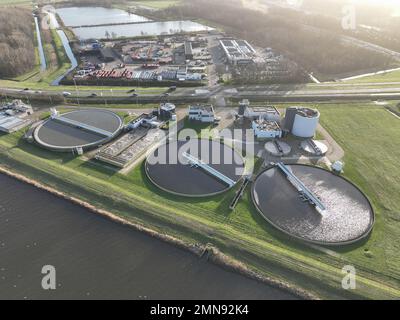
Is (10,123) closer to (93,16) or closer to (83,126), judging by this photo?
(83,126)

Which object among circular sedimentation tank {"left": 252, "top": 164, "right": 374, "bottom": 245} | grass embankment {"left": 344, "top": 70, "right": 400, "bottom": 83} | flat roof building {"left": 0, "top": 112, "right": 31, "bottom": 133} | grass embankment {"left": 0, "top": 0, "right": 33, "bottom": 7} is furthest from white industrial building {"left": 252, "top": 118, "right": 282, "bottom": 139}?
grass embankment {"left": 0, "top": 0, "right": 33, "bottom": 7}

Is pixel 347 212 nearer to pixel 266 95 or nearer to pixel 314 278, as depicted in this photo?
pixel 314 278

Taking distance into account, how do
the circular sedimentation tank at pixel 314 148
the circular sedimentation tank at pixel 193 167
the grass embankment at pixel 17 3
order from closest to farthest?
the circular sedimentation tank at pixel 193 167 < the circular sedimentation tank at pixel 314 148 < the grass embankment at pixel 17 3

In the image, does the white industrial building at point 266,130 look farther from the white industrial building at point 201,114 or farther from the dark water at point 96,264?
the dark water at point 96,264

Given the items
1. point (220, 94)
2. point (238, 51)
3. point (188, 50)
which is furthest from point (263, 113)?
point (188, 50)

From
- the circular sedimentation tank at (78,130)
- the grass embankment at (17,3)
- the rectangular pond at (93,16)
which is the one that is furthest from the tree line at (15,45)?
the grass embankment at (17,3)
